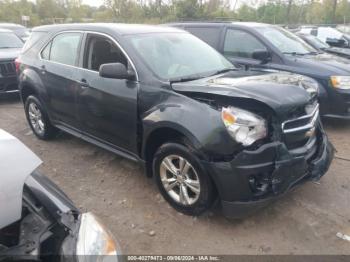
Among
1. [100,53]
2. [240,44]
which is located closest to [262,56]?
[240,44]

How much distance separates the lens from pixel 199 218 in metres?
3.45

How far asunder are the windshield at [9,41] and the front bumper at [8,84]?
1.53m

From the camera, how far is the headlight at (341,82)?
5.64 meters

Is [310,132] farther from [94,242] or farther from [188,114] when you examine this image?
[94,242]

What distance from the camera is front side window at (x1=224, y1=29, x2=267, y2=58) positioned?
255 inches

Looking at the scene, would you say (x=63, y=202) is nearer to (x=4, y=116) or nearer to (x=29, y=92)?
(x=29, y=92)

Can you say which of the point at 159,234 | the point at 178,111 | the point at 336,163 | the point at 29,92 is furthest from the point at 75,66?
the point at 336,163

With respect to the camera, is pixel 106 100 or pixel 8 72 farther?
pixel 8 72

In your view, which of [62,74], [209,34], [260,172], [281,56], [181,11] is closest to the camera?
[260,172]

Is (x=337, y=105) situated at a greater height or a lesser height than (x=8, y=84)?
greater

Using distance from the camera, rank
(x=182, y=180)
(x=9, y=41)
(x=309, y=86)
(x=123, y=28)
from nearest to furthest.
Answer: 1. (x=182, y=180)
2. (x=309, y=86)
3. (x=123, y=28)
4. (x=9, y=41)

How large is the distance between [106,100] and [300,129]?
2.13 m

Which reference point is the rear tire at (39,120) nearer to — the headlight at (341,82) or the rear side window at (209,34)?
the rear side window at (209,34)

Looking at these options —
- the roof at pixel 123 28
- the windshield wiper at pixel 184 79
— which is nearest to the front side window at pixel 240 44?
the roof at pixel 123 28
